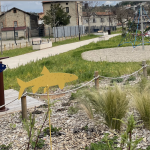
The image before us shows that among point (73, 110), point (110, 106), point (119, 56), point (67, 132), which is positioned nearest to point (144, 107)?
point (110, 106)

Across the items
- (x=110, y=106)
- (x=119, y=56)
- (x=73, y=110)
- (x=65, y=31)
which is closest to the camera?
(x=110, y=106)

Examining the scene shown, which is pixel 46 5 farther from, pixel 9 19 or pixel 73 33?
pixel 73 33

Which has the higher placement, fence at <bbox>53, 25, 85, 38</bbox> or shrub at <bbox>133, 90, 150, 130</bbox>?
fence at <bbox>53, 25, 85, 38</bbox>

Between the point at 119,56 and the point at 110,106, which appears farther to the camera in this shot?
the point at 119,56

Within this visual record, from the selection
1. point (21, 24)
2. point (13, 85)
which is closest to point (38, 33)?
→ point (21, 24)

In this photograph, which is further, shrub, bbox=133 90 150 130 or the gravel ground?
the gravel ground

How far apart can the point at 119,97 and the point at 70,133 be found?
887 mm

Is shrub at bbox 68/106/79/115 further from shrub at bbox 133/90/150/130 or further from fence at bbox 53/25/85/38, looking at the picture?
fence at bbox 53/25/85/38

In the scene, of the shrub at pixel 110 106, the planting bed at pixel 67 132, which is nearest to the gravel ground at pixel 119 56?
the planting bed at pixel 67 132

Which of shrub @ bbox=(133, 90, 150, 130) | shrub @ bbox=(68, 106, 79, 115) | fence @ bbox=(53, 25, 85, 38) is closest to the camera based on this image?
shrub @ bbox=(133, 90, 150, 130)

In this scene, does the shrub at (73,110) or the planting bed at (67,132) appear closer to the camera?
the planting bed at (67,132)

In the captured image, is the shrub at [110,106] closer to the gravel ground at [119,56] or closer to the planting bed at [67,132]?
the planting bed at [67,132]

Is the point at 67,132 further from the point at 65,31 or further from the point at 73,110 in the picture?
the point at 65,31

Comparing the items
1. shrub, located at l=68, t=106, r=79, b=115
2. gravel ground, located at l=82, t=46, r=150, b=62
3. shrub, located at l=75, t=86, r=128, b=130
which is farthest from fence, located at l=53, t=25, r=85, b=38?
shrub, located at l=75, t=86, r=128, b=130
